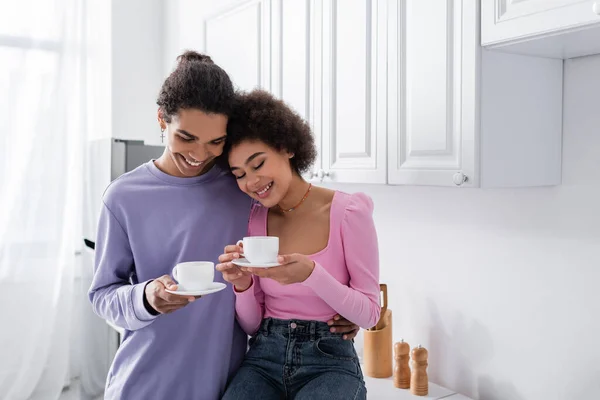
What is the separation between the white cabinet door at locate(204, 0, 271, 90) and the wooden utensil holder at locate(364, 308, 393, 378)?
955 mm

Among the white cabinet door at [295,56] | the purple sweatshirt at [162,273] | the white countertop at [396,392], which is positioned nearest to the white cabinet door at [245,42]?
the white cabinet door at [295,56]

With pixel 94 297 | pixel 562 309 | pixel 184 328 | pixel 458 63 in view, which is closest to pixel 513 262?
pixel 562 309

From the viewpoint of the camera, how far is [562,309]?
155cm

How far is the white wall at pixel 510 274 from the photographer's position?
1.50 metres

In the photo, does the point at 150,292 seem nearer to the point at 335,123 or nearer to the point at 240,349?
the point at 240,349

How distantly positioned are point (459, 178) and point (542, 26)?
39 cm

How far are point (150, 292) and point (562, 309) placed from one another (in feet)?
3.62

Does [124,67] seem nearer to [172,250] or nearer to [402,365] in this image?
[172,250]

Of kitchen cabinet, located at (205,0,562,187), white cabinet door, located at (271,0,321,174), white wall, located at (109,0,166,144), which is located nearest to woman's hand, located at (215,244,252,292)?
kitchen cabinet, located at (205,0,562,187)

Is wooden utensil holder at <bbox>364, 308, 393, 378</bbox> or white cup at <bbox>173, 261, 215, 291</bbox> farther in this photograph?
wooden utensil holder at <bbox>364, 308, 393, 378</bbox>

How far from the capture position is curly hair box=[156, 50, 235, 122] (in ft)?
4.18

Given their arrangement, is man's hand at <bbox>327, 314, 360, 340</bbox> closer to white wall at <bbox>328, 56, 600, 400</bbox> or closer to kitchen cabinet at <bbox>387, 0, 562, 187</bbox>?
kitchen cabinet at <bbox>387, 0, 562, 187</bbox>

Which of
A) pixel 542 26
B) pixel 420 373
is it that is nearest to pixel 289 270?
pixel 542 26

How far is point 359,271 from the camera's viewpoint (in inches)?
52.2
